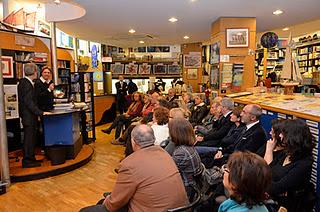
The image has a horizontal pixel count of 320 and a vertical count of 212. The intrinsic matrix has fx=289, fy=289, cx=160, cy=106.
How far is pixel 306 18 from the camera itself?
A: 640 cm

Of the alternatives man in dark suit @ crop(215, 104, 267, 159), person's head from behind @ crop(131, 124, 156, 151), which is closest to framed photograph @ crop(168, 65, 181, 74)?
man in dark suit @ crop(215, 104, 267, 159)

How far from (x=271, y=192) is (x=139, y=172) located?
103 cm

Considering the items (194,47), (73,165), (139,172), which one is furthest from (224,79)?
(194,47)

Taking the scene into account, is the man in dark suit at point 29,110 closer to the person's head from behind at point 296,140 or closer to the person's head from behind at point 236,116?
the person's head from behind at point 236,116

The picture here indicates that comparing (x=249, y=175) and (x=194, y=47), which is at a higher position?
(x=194, y=47)

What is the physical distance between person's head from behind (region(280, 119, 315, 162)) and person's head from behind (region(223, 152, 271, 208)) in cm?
88

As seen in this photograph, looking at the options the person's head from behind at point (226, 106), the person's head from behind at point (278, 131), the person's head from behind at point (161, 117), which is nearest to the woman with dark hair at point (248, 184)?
the person's head from behind at point (278, 131)

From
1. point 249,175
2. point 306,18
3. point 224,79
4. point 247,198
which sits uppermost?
point 306,18

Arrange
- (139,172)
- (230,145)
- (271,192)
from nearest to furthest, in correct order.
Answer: (139,172), (271,192), (230,145)

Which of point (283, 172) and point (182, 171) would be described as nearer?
point (283, 172)

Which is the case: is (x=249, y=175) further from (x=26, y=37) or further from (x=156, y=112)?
(x=26, y=37)

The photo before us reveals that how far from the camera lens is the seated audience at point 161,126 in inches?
145

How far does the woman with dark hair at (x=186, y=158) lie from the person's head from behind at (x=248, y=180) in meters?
0.91

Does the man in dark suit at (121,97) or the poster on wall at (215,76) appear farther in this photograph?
the man in dark suit at (121,97)
